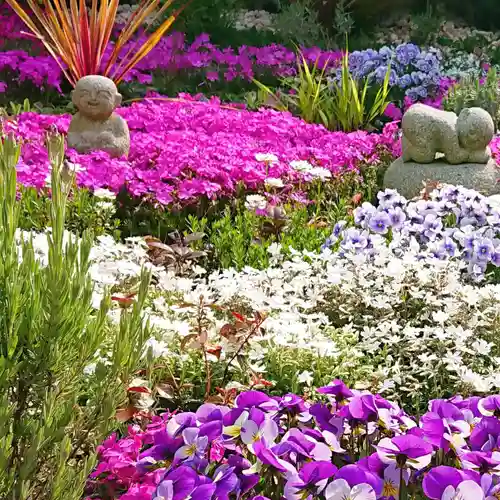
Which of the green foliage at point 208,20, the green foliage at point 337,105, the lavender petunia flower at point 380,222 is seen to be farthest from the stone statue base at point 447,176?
the green foliage at point 208,20

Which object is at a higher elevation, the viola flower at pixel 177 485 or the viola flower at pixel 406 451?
the viola flower at pixel 406 451

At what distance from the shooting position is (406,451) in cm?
175

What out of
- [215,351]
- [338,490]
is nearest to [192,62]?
[215,351]

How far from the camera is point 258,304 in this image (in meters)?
3.23

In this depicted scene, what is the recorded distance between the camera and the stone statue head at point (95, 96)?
19.1 feet

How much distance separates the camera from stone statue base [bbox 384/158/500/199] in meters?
5.88

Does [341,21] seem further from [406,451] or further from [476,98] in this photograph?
[406,451]

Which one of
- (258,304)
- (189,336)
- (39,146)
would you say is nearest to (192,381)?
(189,336)

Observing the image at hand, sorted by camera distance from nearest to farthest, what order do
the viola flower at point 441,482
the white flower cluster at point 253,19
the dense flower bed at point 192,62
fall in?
→ the viola flower at point 441,482 → the dense flower bed at point 192,62 → the white flower cluster at point 253,19

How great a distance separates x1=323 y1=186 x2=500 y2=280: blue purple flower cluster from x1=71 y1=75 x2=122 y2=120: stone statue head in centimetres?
217

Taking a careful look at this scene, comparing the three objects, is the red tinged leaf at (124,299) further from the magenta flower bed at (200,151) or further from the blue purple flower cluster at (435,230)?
the magenta flower bed at (200,151)

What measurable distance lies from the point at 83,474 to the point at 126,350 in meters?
0.26

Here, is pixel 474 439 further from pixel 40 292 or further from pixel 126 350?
pixel 40 292

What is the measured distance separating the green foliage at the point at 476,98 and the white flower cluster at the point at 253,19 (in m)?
5.54
